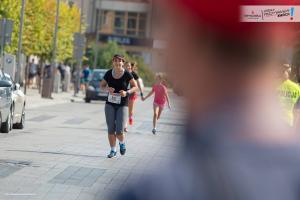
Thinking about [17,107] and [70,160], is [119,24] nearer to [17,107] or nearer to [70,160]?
[17,107]

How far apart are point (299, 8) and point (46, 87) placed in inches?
1413

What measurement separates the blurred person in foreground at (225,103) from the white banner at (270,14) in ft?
0.08

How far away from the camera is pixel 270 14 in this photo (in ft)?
8.58

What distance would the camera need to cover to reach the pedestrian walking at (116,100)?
1292 centimetres

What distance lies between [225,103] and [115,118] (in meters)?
10.4

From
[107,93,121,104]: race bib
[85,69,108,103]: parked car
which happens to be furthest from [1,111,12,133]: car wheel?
[85,69,108,103]: parked car

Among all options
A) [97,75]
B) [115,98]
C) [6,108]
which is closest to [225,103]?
[115,98]

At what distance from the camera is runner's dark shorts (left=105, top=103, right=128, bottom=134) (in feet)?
42.4

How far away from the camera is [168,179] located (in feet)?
8.95

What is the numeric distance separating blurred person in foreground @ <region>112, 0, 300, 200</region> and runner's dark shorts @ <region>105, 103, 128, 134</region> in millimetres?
10193

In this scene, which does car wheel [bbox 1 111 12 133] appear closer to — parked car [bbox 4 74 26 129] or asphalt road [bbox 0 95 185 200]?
asphalt road [bbox 0 95 185 200]

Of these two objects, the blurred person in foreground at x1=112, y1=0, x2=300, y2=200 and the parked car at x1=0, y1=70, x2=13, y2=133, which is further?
the parked car at x1=0, y1=70, x2=13, y2=133

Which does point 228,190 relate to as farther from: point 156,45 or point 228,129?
point 156,45

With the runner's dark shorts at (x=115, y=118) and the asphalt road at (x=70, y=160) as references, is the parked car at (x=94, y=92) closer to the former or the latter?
the asphalt road at (x=70, y=160)
